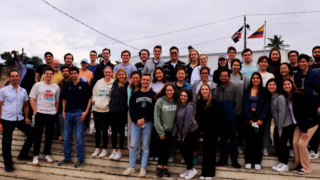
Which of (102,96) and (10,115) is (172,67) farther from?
(10,115)

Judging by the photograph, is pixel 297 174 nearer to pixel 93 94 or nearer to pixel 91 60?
pixel 93 94

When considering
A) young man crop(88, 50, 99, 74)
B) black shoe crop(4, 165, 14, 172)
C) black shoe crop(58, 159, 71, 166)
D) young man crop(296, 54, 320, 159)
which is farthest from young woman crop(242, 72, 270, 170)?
black shoe crop(4, 165, 14, 172)

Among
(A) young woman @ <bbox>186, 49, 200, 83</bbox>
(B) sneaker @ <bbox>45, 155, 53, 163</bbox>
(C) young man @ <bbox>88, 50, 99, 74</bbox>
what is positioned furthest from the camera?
(C) young man @ <bbox>88, 50, 99, 74</bbox>

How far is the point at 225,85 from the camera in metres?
4.19

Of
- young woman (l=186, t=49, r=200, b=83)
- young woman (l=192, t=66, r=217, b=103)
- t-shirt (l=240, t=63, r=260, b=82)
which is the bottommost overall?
young woman (l=192, t=66, r=217, b=103)

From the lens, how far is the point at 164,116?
3900 mm

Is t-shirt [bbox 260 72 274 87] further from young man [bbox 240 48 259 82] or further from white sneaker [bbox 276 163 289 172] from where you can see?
white sneaker [bbox 276 163 289 172]

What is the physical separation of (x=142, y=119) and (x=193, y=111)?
101 centimetres

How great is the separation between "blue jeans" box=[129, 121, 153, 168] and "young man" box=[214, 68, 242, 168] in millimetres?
1479

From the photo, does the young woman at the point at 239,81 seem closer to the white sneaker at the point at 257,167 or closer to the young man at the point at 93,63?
the white sneaker at the point at 257,167

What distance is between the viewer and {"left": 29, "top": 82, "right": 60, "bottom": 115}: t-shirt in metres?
4.59

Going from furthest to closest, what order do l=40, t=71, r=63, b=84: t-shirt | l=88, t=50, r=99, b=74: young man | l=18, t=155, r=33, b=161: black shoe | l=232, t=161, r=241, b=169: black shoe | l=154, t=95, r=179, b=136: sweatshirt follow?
l=88, t=50, r=99, b=74: young man → l=40, t=71, r=63, b=84: t-shirt → l=18, t=155, r=33, b=161: black shoe → l=232, t=161, r=241, b=169: black shoe → l=154, t=95, r=179, b=136: sweatshirt

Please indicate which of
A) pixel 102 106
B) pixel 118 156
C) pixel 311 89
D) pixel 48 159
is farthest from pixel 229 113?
pixel 48 159

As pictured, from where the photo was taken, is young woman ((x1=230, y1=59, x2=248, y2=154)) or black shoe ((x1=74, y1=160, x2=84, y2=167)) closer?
young woman ((x1=230, y1=59, x2=248, y2=154))
